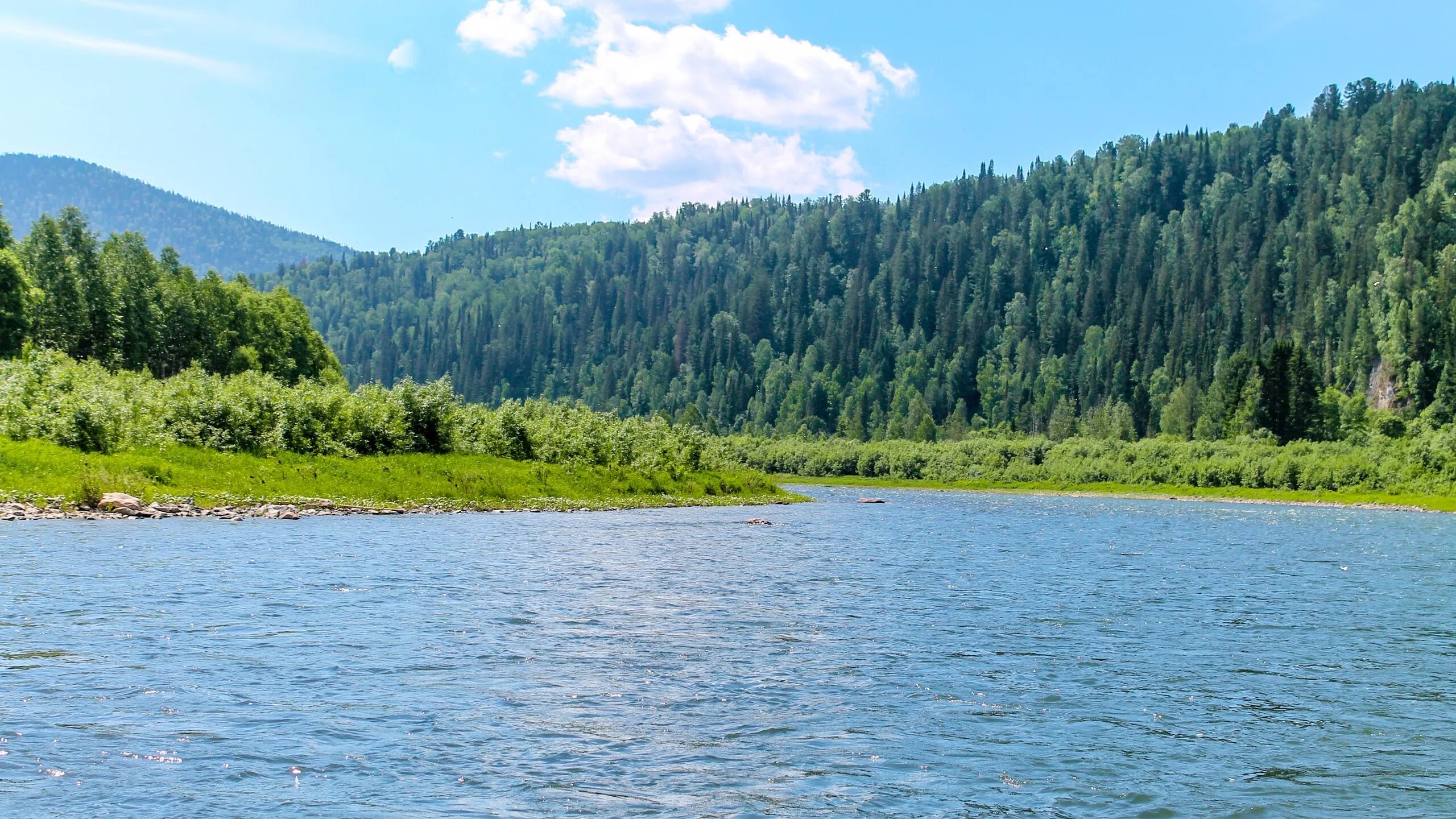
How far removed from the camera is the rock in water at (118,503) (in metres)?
57.1

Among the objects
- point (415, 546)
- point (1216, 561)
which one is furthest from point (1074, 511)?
point (415, 546)

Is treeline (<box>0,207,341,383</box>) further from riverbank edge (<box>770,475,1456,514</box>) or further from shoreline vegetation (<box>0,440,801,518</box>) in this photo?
riverbank edge (<box>770,475,1456,514</box>)

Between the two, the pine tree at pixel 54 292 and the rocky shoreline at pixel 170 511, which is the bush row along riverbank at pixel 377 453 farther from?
the pine tree at pixel 54 292

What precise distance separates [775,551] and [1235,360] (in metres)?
158

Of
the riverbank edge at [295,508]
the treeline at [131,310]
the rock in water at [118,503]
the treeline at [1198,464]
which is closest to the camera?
the riverbank edge at [295,508]

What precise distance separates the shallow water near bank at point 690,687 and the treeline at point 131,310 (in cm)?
7057

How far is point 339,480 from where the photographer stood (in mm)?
76625

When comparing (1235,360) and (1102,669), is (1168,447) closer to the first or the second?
(1235,360)

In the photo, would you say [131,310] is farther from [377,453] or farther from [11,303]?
[377,453]

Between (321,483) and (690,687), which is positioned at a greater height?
(321,483)

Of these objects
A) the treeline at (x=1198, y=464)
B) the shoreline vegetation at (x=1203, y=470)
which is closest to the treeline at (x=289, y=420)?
the treeline at (x=1198, y=464)

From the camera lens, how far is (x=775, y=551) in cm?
5512

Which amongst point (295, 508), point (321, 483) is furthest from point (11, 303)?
point (295, 508)

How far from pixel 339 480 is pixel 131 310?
6099 cm
